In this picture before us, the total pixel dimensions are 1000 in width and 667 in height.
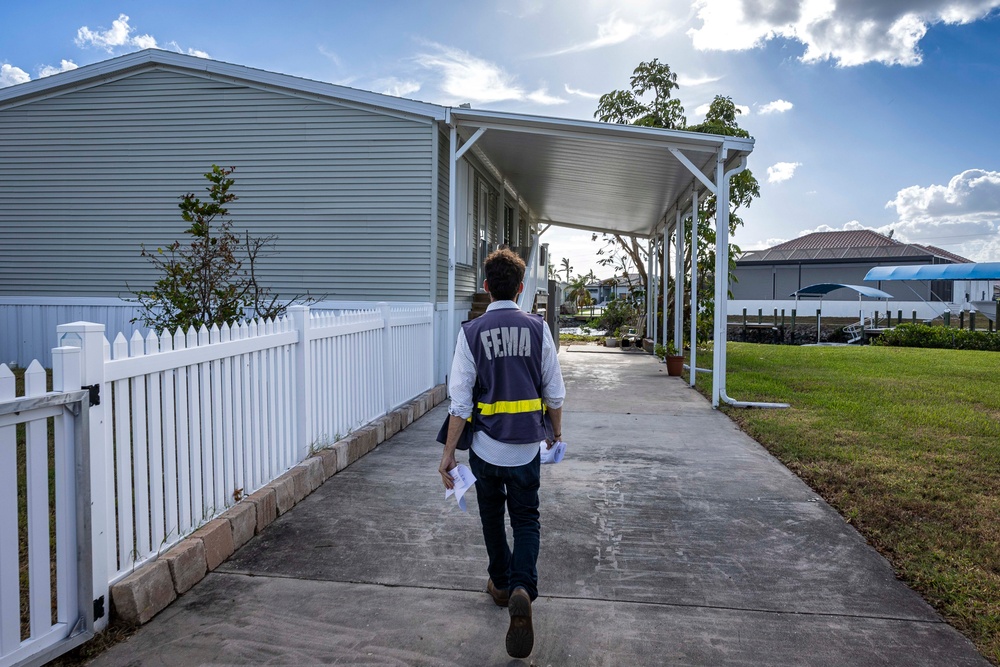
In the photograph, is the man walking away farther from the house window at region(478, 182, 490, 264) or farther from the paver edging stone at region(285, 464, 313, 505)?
the house window at region(478, 182, 490, 264)

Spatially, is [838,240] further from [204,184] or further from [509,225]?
[204,184]

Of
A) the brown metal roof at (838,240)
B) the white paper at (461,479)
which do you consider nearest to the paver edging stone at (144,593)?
the white paper at (461,479)

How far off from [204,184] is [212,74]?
156 cm

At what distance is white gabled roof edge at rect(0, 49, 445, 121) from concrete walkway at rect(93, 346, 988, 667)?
572 cm

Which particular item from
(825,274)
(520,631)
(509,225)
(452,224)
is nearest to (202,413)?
(520,631)

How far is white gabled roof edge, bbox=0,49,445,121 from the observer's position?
30.7 feet

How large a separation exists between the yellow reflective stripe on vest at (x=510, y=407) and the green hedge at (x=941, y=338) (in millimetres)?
21718

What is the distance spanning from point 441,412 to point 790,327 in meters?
22.0

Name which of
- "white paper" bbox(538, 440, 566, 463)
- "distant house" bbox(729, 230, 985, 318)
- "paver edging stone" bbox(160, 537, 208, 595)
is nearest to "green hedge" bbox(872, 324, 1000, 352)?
"distant house" bbox(729, 230, 985, 318)

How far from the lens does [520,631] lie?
8.61ft

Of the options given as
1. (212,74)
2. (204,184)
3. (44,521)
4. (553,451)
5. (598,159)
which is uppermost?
(212,74)

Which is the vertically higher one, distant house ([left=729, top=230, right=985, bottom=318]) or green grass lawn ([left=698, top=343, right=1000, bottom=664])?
distant house ([left=729, top=230, right=985, bottom=318])

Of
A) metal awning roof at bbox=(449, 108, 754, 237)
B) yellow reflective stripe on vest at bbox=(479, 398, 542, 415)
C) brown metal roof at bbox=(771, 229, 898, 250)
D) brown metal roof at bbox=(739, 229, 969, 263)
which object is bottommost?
yellow reflective stripe on vest at bbox=(479, 398, 542, 415)

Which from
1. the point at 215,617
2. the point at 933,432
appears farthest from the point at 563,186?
the point at 215,617
